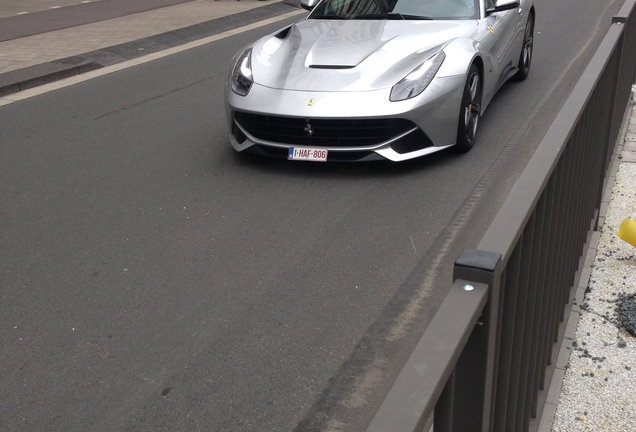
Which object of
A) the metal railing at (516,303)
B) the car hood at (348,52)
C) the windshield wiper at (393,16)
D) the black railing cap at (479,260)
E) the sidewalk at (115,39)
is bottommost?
the sidewalk at (115,39)

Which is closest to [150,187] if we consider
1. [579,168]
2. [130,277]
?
[130,277]

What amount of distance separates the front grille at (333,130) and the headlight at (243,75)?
0.34 metres

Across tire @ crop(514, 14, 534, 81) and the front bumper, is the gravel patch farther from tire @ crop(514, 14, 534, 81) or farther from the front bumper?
tire @ crop(514, 14, 534, 81)

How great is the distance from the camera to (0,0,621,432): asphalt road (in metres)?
3.34

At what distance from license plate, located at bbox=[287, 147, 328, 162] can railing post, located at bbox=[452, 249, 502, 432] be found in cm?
418

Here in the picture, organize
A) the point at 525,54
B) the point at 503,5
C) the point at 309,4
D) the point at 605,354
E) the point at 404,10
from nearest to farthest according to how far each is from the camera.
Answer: the point at 605,354 < the point at 503,5 < the point at 404,10 < the point at 309,4 < the point at 525,54

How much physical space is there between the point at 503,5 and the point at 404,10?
3.05 ft

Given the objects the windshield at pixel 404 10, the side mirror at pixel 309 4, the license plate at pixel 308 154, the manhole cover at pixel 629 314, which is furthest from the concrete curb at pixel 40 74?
the manhole cover at pixel 629 314

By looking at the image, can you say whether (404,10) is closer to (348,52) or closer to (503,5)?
(503,5)

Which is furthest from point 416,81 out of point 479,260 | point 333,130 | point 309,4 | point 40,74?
point 40,74

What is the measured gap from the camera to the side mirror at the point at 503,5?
701cm

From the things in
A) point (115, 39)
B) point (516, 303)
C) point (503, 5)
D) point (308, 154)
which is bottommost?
point (115, 39)

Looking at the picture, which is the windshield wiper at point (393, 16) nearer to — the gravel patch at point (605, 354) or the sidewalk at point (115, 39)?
the gravel patch at point (605, 354)

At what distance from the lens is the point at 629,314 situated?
12.1 ft
